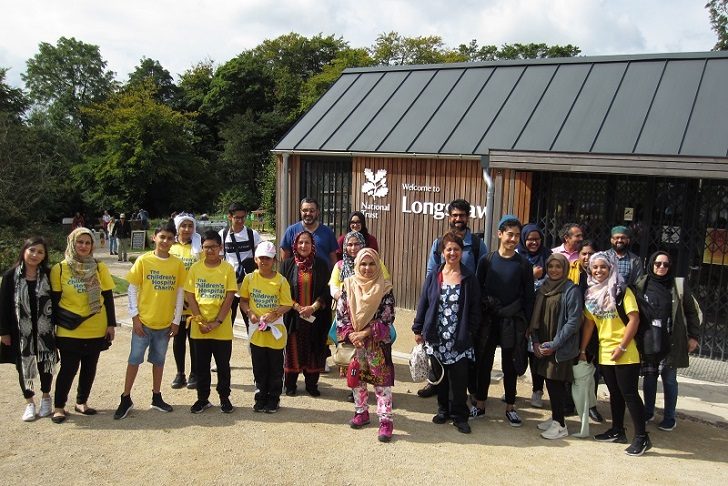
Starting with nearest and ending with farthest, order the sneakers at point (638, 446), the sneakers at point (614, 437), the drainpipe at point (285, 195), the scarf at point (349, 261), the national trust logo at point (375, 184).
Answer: the sneakers at point (638, 446)
the sneakers at point (614, 437)
the scarf at point (349, 261)
the national trust logo at point (375, 184)
the drainpipe at point (285, 195)

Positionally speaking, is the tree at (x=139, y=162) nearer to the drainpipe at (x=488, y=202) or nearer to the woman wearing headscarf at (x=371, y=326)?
the drainpipe at (x=488, y=202)

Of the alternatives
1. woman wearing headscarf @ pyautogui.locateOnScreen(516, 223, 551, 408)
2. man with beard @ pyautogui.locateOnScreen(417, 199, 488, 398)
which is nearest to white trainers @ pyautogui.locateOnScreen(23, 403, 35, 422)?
man with beard @ pyautogui.locateOnScreen(417, 199, 488, 398)

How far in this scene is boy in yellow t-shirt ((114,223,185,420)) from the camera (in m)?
4.90

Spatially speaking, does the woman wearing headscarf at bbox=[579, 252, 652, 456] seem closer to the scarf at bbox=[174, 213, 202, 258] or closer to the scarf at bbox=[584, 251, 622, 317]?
the scarf at bbox=[584, 251, 622, 317]

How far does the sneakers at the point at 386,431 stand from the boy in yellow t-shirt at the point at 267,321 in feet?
3.47

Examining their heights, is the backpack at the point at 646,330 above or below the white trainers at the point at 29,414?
above

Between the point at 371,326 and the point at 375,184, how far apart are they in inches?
218

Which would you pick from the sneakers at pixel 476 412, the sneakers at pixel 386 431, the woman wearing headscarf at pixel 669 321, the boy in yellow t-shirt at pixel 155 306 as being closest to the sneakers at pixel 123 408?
the boy in yellow t-shirt at pixel 155 306

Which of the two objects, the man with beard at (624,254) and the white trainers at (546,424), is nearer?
the white trainers at (546,424)

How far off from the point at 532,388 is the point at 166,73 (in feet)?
138

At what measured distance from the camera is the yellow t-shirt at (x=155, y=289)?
16.1 feet

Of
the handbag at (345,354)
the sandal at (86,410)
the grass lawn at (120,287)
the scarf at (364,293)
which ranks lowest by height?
the sandal at (86,410)

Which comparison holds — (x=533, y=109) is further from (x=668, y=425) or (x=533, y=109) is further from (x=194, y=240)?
(x=194, y=240)

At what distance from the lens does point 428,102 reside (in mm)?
10531
